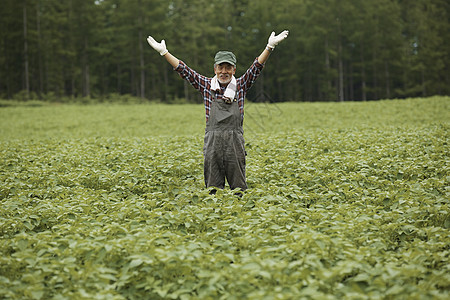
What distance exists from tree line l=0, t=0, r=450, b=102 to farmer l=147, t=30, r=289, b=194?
3647 centimetres

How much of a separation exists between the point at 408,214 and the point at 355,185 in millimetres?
1476

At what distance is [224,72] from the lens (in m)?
4.98

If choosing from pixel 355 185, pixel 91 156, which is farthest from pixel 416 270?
pixel 91 156

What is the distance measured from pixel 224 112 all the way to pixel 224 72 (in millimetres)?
516

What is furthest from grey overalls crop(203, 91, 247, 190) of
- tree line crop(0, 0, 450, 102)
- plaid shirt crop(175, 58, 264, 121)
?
tree line crop(0, 0, 450, 102)

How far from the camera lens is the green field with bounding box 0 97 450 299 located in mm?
3121

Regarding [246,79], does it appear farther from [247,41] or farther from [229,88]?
[247,41]

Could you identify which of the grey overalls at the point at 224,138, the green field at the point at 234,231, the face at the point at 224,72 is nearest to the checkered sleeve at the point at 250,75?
the face at the point at 224,72

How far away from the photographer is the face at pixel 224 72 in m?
4.96

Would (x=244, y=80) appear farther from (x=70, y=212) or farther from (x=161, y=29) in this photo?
(x=161, y=29)

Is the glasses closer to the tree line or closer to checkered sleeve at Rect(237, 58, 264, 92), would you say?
checkered sleeve at Rect(237, 58, 264, 92)

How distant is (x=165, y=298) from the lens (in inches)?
125

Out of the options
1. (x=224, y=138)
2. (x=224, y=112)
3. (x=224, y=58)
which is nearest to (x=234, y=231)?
(x=224, y=138)

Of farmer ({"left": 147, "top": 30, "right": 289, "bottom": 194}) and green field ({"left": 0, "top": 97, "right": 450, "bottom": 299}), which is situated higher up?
farmer ({"left": 147, "top": 30, "right": 289, "bottom": 194})
